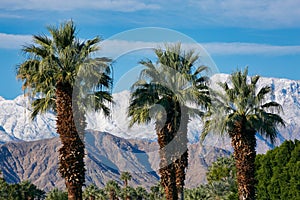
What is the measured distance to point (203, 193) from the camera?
10406cm

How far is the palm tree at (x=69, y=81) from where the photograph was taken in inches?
1072

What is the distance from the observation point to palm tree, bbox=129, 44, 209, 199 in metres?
32.3

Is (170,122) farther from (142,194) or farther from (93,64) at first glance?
(142,194)

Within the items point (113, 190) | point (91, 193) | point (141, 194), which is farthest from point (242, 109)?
point (113, 190)

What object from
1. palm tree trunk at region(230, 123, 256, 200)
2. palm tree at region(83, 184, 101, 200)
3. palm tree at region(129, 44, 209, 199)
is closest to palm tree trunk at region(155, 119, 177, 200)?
palm tree at region(129, 44, 209, 199)

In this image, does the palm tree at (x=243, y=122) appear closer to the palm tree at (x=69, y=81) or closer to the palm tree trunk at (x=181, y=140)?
the palm tree trunk at (x=181, y=140)

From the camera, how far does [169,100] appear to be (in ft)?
108

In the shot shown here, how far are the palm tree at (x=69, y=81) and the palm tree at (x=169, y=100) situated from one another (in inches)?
Result: 151

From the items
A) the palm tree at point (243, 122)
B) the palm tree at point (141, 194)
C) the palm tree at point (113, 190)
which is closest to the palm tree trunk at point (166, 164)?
the palm tree at point (243, 122)

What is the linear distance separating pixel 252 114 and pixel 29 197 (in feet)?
317

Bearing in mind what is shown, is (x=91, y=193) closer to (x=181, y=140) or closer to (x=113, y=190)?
(x=113, y=190)

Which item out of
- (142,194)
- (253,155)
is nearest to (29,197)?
(142,194)

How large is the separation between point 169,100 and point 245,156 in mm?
5758

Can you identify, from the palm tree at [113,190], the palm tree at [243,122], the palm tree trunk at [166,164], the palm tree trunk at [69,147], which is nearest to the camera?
the palm tree trunk at [69,147]
